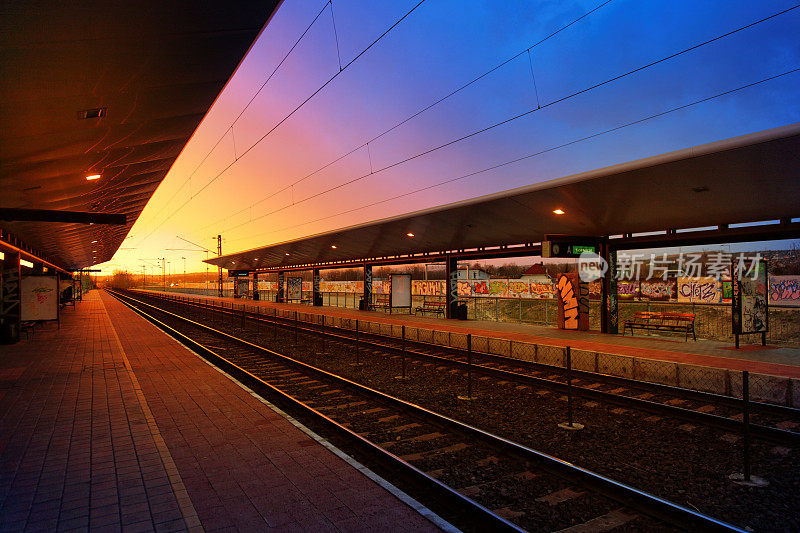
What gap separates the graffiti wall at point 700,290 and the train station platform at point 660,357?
12.7 meters

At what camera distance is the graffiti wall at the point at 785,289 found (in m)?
19.3

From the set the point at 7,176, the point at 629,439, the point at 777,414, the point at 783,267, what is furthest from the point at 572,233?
the point at 783,267

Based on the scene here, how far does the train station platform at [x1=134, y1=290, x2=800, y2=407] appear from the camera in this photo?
29.6ft

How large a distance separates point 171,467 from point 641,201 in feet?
37.9

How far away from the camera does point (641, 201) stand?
37.7 feet

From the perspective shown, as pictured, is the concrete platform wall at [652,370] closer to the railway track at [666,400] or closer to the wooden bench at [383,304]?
the railway track at [666,400]

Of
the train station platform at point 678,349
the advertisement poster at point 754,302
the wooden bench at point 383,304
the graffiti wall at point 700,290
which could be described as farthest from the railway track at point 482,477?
the graffiti wall at point 700,290

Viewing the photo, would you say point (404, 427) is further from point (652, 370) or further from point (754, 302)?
point (754, 302)

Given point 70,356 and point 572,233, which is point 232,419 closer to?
point 70,356

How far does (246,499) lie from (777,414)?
27.8 ft

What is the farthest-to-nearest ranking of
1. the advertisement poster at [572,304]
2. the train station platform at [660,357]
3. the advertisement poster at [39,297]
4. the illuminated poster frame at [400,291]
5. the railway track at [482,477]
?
the illuminated poster frame at [400,291]
the advertisement poster at [572,304]
the advertisement poster at [39,297]
the train station platform at [660,357]
the railway track at [482,477]

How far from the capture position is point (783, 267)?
129 feet

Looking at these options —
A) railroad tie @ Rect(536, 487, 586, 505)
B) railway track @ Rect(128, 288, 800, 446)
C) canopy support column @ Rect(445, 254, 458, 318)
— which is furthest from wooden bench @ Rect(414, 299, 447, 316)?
railroad tie @ Rect(536, 487, 586, 505)

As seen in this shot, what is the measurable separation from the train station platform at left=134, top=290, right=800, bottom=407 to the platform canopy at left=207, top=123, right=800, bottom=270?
3666mm
